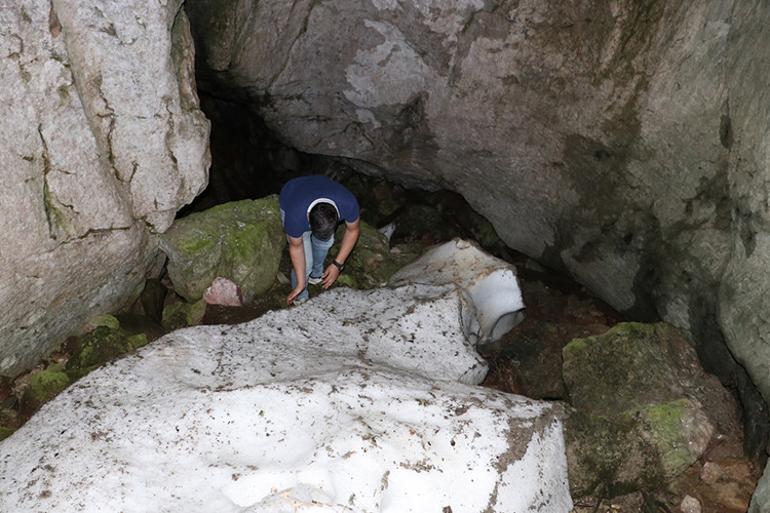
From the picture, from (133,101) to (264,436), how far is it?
2166mm

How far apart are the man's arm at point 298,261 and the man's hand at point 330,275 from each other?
0.24 meters

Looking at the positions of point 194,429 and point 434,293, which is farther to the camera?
point 434,293

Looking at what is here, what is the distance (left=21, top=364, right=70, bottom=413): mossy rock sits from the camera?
3.51 metres

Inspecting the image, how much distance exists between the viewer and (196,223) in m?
4.55

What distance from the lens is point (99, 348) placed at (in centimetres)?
383

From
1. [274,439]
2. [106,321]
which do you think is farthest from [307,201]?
[274,439]

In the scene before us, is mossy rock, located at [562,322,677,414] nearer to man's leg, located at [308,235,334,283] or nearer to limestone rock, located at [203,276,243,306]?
man's leg, located at [308,235,334,283]

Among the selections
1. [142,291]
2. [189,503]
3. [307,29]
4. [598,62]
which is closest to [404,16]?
[307,29]

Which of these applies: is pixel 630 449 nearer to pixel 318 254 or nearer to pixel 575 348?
pixel 575 348

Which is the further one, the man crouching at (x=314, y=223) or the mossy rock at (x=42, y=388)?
the man crouching at (x=314, y=223)

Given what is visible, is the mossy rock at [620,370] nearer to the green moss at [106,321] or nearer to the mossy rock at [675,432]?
the mossy rock at [675,432]

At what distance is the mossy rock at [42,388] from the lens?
138 inches

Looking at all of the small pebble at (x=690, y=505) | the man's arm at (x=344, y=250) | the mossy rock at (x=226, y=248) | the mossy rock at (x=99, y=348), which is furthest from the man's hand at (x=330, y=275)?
the small pebble at (x=690, y=505)

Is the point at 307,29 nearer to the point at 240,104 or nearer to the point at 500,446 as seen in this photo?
the point at 240,104
